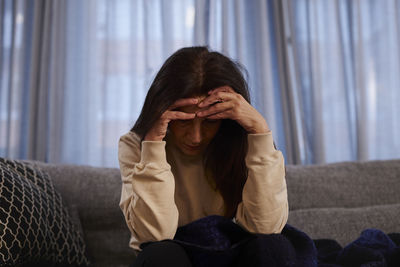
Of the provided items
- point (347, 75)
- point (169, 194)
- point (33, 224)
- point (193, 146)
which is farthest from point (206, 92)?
point (347, 75)

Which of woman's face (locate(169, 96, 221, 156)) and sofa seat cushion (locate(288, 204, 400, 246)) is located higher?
woman's face (locate(169, 96, 221, 156))

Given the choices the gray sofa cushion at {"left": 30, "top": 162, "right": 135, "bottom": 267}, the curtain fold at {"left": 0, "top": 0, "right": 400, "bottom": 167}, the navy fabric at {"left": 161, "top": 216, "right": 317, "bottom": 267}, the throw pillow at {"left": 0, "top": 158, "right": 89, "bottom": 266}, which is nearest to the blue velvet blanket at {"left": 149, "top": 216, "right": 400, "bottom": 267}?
the navy fabric at {"left": 161, "top": 216, "right": 317, "bottom": 267}

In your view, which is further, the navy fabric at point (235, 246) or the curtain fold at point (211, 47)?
the curtain fold at point (211, 47)

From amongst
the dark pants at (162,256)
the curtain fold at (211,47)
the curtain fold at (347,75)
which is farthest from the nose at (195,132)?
the curtain fold at (347,75)

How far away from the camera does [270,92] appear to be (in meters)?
2.08

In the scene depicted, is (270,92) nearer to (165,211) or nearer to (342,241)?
(342,241)

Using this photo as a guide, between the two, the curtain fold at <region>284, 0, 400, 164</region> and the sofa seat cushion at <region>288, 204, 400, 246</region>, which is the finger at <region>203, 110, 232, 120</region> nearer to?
the sofa seat cushion at <region>288, 204, 400, 246</region>

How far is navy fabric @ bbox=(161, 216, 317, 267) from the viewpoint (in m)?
0.86

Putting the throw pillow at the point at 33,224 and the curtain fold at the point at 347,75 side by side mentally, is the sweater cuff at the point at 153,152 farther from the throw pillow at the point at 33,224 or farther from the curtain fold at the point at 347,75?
the curtain fold at the point at 347,75

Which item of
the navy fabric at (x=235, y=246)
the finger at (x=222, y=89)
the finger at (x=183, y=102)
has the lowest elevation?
the navy fabric at (x=235, y=246)

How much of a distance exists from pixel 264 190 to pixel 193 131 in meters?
0.25

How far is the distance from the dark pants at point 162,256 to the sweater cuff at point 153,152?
242 mm

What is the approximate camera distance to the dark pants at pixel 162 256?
2.66 ft

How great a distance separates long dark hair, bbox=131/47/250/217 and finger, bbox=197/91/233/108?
0.12 ft
